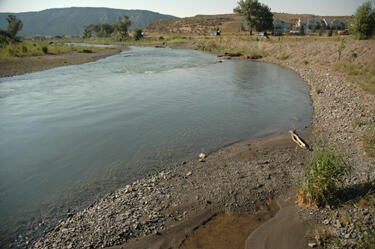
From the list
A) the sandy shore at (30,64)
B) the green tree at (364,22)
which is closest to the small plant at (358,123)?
the green tree at (364,22)

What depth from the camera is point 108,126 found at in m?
14.4

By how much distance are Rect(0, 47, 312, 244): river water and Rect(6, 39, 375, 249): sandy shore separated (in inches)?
41.8

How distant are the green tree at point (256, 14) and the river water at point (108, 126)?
51826mm

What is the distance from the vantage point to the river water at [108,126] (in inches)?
349

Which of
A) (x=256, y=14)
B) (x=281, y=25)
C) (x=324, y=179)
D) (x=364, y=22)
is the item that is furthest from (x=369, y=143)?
(x=281, y=25)

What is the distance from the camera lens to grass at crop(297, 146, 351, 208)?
6473mm

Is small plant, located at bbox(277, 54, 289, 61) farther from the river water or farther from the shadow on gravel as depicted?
the shadow on gravel

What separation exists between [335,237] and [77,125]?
44.1 feet

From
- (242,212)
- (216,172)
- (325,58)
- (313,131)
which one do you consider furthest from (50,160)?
(325,58)

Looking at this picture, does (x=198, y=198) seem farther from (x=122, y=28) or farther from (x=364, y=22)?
(x=122, y=28)

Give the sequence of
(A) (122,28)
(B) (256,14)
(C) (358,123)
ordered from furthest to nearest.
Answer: (A) (122,28) → (B) (256,14) → (C) (358,123)

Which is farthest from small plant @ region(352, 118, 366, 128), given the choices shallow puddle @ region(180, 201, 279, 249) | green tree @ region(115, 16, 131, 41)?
green tree @ region(115, 16, 131, 41)

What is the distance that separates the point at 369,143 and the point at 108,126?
1224 cm

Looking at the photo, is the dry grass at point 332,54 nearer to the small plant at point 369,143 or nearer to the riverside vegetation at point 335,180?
the riverside vegetation at point 335,180
